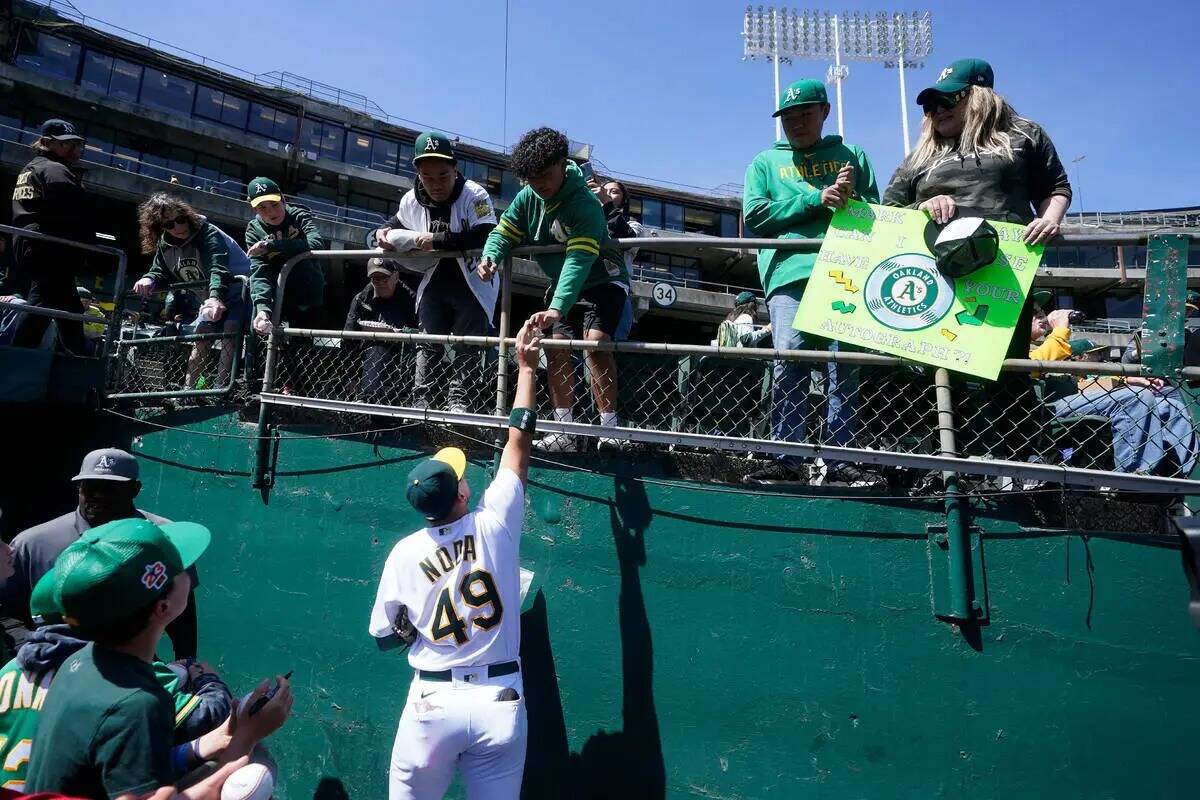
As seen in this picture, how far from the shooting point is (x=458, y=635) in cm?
303

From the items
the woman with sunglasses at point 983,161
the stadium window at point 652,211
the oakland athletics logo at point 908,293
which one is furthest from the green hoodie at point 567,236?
the stadium window at point 652,211

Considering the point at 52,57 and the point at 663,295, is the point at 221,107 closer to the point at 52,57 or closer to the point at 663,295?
the point at 52,57

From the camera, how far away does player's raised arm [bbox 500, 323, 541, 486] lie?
3.43m

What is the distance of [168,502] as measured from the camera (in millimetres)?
5469

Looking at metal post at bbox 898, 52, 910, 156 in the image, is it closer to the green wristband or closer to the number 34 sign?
the number 34 sign

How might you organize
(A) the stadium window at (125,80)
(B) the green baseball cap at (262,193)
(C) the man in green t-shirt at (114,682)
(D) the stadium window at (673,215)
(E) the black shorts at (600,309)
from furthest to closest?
(D) the stadium window at (673,215) → (A) the stadium window at (125,80) → (B) the green baseball cap at (262,193) → (E) the black shorts at (600,309) → (C) the man in green t-shirt at (114,682)

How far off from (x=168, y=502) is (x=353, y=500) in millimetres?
1885

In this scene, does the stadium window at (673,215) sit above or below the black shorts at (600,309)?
above

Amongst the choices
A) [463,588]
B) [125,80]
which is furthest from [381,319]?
[125,80]

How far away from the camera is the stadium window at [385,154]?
38.8m

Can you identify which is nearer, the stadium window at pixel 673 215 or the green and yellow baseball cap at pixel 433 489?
the green and yellow baseball cap at pixel 433 489

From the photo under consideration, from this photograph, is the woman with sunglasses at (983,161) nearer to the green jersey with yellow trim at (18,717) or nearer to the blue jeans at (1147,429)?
the blue jeans at (1147,429)

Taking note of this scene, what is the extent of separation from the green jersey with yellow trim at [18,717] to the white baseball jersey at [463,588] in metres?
1.25

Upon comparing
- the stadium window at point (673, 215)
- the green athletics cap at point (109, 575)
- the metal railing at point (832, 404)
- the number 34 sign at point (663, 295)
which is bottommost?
the green athletics cap at point (109, 575)
